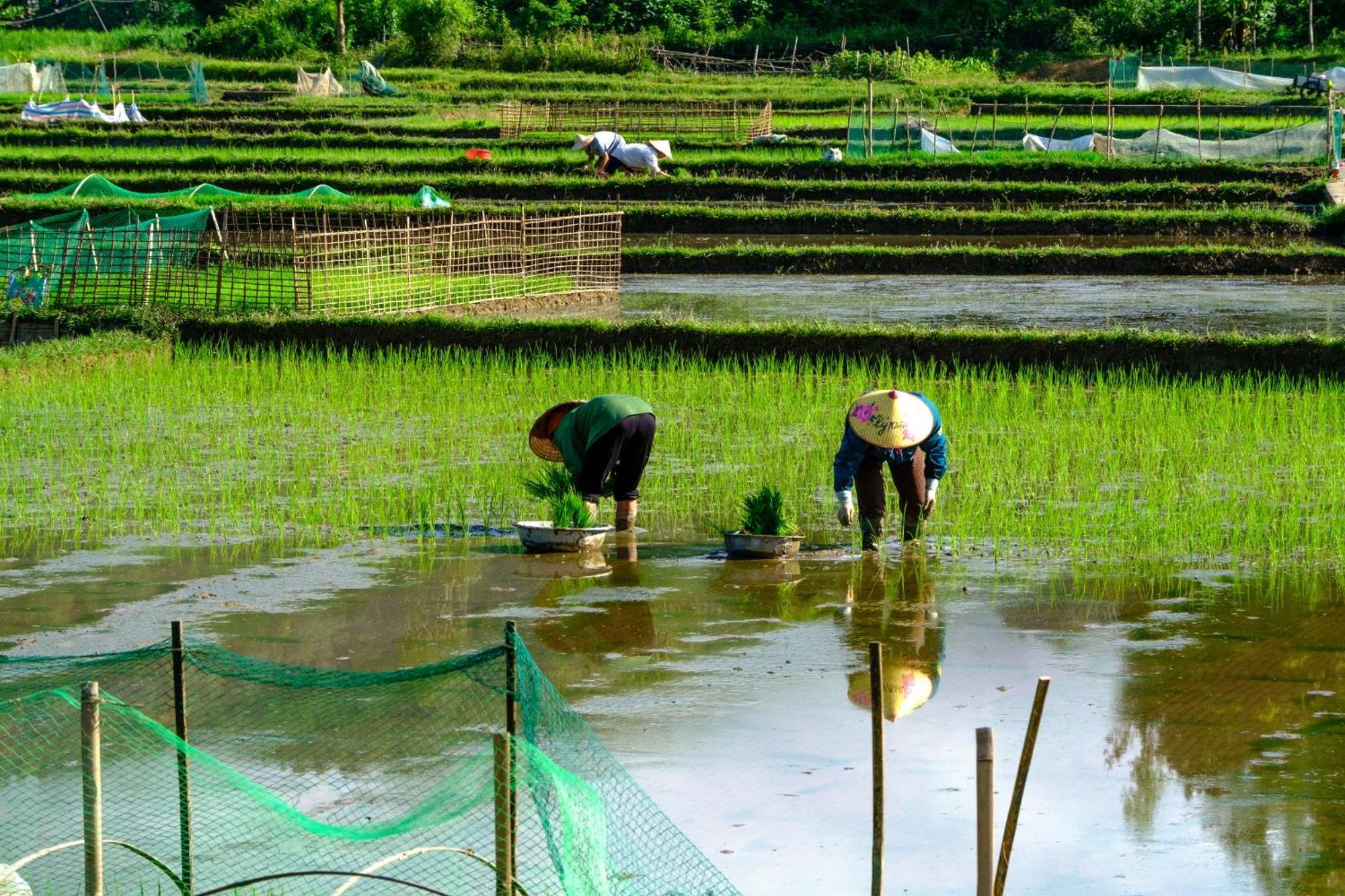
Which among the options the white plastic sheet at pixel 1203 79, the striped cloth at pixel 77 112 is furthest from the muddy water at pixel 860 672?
the white plastic sheet at pixel 1203 79

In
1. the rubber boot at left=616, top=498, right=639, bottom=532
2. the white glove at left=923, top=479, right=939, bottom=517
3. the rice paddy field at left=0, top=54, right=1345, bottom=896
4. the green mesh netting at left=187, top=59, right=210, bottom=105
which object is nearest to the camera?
the rice paddy field at left=0, top=54, right=1345, bottom=896

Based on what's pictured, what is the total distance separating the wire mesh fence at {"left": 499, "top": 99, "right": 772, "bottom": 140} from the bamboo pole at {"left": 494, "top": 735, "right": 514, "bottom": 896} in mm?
29576

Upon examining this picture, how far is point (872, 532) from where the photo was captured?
8133mm

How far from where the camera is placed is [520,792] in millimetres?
4898

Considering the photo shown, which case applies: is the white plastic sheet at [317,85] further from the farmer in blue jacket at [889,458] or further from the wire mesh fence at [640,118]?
the farmer in blue jacket at [889,458]

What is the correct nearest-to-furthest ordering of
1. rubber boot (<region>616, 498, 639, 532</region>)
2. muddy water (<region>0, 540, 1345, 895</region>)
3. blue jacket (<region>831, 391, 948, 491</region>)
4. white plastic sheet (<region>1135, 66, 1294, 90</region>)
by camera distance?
muddy water (<region>0, 540, 1345, 895</region>) → blue jacket (<region>831, 391, 948, 491</region>) → rubber boot (<region>616, 498, 639, 532</region>) → white plastic sheet (<region>1135, 66, 1294, 90</region>)

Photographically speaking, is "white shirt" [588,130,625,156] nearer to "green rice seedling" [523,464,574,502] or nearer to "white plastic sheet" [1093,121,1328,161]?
"white plastic sheet" [1093,121,1328,161]

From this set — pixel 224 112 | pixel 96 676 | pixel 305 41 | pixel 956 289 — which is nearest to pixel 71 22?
pixel 305 41

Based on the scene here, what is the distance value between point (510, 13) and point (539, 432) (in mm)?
41720

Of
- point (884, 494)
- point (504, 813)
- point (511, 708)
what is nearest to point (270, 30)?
point (884, 494)

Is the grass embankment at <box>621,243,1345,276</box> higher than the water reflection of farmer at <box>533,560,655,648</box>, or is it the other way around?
the water reflection of farmer at <box>533,560,655,648</box>

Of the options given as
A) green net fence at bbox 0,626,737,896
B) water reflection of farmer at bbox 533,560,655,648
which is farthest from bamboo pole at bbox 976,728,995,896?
water reflection of farmer at bbox 533,560,655,648

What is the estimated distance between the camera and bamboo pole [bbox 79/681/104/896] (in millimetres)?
3834

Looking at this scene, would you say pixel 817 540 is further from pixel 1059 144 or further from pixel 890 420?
pixel 1059 144
